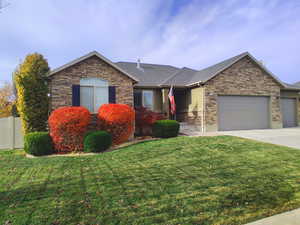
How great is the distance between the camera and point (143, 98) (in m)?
13.4

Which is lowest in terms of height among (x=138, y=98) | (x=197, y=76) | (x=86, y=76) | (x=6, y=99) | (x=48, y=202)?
(x=48, y=202)

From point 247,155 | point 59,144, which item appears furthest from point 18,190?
point 247,155

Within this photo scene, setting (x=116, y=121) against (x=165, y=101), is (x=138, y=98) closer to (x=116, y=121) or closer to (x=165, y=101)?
(x=165, y=101)

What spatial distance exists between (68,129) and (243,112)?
38.6ft

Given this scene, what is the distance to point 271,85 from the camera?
1409 centimetres

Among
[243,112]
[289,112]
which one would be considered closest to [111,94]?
[243,112]

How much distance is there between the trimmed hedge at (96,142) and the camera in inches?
314

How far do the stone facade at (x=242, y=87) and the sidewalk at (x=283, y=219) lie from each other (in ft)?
30.8

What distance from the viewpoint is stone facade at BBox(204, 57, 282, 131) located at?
484 inches

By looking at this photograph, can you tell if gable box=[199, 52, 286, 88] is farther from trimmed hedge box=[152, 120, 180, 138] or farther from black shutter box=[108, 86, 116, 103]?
black shutter box=[108, 86, 116, 103]

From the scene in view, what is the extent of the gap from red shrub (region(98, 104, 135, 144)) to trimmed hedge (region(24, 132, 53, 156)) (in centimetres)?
254

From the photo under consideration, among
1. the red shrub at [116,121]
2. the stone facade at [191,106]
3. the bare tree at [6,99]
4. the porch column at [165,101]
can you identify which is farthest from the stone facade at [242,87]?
the bare tree at [6,99]

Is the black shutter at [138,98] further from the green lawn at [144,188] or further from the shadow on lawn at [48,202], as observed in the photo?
the shadow on lawn at [48,202]

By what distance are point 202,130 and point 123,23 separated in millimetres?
8332
